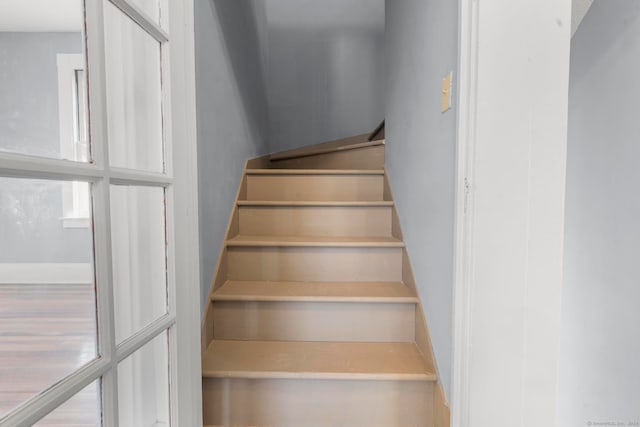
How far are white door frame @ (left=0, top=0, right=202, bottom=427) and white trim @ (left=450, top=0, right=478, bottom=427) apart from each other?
75 centimetres

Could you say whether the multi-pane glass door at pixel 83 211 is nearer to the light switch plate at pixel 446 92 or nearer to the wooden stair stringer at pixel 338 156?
the light switch plate at pixel 446 92

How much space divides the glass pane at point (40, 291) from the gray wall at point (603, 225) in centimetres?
144

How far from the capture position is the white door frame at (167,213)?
1.87 feet

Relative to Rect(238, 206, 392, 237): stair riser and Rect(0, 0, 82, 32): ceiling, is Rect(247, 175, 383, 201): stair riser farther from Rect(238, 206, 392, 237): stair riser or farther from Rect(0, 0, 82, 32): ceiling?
Rect(0, 0, 82, 32): ceiling

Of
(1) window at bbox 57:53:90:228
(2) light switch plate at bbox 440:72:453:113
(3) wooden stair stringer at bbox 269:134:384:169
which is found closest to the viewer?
(1) window at bbox 57:53:90:228

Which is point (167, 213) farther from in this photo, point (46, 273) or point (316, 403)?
point (316, 403)

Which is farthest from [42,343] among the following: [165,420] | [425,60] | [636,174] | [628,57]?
[628,57]

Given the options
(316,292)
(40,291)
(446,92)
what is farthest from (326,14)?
(40,291)

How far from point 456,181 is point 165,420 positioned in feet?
3.33

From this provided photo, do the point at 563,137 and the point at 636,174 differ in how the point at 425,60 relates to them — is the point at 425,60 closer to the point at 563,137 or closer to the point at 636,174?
the point at 563,137

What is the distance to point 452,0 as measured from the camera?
104 cm

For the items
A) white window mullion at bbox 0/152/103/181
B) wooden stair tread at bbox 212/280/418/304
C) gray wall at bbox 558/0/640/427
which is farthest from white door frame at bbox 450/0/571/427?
white window mullion at bbox 0/152/103/181

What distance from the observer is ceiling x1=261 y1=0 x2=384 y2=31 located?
339 cm

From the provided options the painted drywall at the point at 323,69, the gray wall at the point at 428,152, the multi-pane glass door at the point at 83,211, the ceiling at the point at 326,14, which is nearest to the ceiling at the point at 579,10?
the gray wall at the point at 428,152
